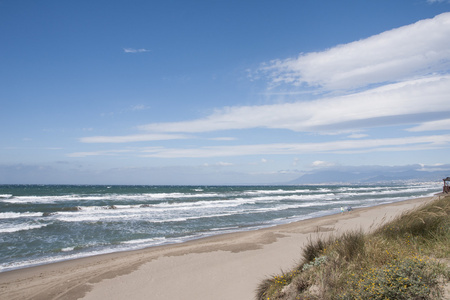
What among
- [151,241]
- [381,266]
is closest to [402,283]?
[381,266]

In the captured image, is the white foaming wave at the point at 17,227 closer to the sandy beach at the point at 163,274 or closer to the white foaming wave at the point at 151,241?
the white foaming wave at the point at 151,241

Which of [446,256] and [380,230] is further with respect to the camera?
[380,230]

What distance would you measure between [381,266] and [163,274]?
672 centimetres

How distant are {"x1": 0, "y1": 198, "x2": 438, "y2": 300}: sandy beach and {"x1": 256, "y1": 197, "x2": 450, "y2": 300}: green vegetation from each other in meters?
0.80

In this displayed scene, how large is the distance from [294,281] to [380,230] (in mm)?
2752

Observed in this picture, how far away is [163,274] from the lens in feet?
29.4

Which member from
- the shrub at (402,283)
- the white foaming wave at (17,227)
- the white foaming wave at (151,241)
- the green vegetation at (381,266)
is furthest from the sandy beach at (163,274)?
the white foaming wave at (17,227)

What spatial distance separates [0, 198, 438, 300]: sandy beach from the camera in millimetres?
7562

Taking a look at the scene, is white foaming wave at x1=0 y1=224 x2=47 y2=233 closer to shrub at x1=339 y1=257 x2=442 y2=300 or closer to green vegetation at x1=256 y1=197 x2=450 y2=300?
green vegetation at x1=256 y1=197 x2=450 y2=300

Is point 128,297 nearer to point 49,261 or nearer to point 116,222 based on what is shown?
point 49,261

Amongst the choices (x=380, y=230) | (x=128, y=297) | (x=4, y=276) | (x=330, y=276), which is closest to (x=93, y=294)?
(x=128, y=297)

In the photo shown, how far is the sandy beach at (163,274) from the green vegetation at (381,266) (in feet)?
2.64

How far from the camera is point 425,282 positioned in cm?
358

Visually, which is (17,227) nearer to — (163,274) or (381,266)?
(163,274)
